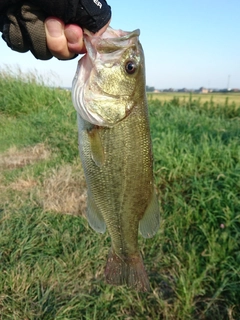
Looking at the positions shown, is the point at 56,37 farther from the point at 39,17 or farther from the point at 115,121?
the point at 115,121

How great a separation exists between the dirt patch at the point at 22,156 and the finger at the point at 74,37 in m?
4.52

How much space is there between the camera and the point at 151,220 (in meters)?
1.93

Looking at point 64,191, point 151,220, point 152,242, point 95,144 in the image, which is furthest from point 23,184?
point 95,144

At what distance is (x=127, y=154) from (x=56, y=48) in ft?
1.79

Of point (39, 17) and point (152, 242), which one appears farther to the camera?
point (152, 242)

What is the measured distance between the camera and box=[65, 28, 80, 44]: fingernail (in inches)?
58.6

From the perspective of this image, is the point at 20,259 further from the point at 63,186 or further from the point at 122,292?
the point at 63,186

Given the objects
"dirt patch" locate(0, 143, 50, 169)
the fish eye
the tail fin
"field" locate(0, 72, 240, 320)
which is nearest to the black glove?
the fish eye

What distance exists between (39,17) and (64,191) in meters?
3.12

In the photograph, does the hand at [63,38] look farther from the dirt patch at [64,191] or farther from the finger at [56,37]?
the dirt patch at [64,191]

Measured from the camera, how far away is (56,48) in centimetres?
153

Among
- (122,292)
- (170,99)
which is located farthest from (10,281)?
(170,99)

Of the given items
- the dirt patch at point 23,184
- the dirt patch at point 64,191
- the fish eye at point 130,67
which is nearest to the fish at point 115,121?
the fish eye at point 130,67

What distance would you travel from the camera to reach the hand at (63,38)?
145 centimetres
